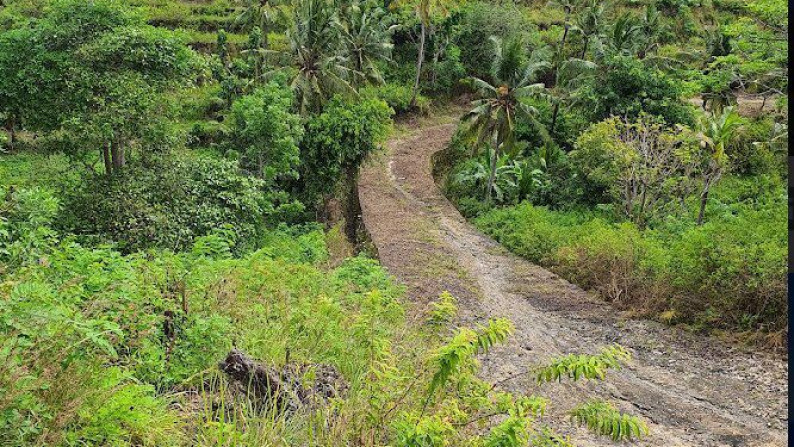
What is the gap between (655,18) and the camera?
113 ft

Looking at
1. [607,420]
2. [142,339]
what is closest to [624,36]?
[607,420]

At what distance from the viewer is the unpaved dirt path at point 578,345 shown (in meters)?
9.22

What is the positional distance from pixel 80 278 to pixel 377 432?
7.94ft

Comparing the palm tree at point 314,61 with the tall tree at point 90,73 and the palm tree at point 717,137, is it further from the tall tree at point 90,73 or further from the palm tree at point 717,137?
the palm tree at point 717,137

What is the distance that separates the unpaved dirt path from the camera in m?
9.22

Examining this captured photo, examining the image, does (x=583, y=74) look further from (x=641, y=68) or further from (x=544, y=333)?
(x=544, y=333)

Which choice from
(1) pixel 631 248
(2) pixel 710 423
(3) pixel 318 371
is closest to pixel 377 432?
(3) pixel 318 371

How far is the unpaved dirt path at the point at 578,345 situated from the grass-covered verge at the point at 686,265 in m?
0.51

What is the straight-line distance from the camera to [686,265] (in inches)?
521

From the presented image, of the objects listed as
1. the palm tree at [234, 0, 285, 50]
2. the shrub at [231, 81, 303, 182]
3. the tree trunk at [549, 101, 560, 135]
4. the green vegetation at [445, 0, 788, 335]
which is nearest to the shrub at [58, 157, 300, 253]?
the shrub at [231, 81, 303, 182]

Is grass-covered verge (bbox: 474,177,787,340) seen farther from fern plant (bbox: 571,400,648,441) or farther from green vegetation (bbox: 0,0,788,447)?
fern plant (bbox: 571,400,648,441)

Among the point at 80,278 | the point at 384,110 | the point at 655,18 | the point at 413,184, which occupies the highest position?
the point at 655,18

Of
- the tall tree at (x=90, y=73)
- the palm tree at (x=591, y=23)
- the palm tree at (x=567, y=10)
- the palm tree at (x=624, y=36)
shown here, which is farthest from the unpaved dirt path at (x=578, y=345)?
the palm tree at (x=567, y=10)

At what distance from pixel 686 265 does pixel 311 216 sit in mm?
11335
